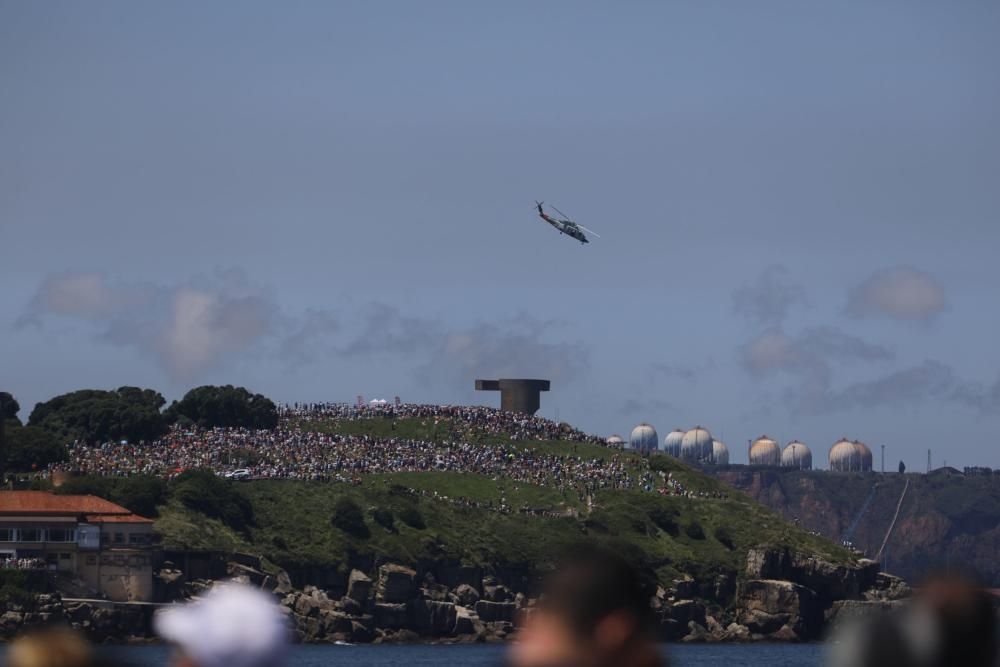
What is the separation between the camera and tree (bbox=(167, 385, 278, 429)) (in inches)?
7372

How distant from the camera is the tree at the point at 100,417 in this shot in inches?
7092

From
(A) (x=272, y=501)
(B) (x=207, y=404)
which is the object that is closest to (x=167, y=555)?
(A) (x=272, y=501)

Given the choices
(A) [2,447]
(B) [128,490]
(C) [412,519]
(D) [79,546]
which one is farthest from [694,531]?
(A) [2,447]

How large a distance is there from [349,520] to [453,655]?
97.5ft

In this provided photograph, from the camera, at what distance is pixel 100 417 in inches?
7210

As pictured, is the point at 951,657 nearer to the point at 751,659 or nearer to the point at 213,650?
the point at 213,650

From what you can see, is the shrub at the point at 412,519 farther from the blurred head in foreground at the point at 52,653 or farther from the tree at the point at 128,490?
the blurred head in foreground at the point at 52,653

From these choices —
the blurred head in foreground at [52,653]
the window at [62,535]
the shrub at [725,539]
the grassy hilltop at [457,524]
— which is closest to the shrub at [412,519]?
the grassy hilltop at [457,524]

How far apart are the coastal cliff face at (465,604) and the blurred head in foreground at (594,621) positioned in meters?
122

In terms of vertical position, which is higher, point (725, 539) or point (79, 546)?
point (725, 539)

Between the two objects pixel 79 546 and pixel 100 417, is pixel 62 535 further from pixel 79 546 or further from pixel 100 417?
pixel 100 417

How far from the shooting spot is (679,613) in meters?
159

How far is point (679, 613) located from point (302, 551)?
1268 inches

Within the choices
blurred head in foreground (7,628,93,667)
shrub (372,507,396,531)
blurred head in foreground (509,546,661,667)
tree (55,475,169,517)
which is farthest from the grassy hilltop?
blurred head in foreground (509,546,661,667)
